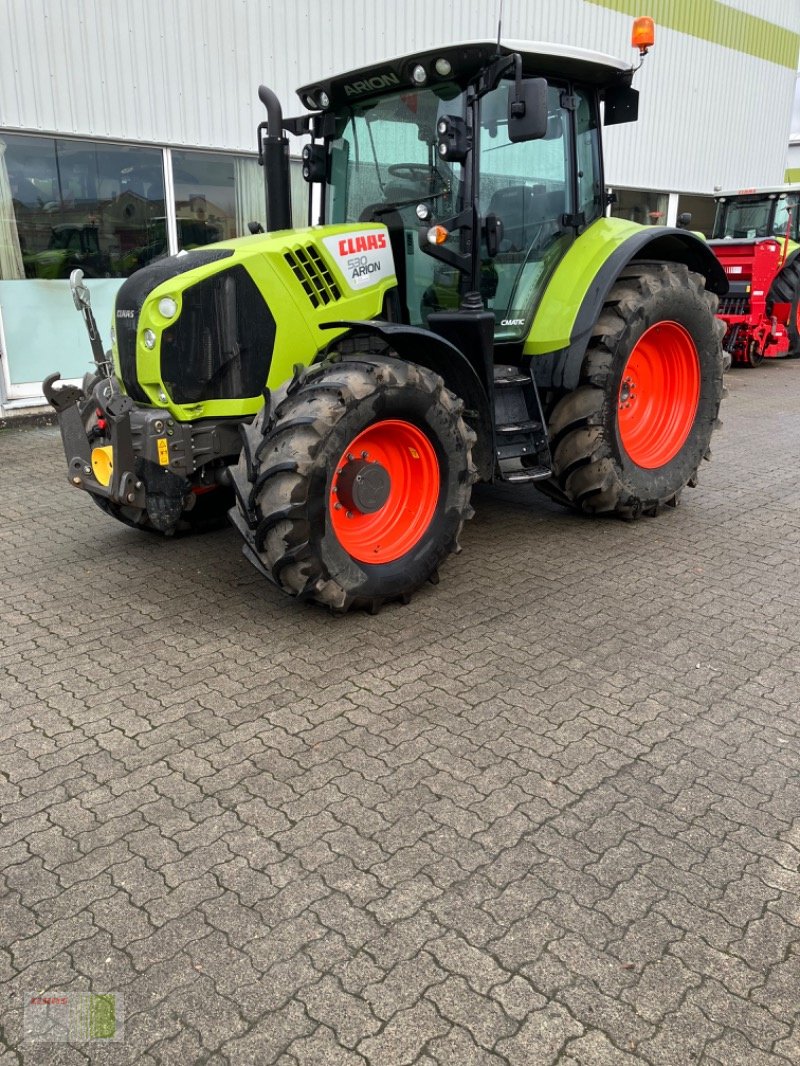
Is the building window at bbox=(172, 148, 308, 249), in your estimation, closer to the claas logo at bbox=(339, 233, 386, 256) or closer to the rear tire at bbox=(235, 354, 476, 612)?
the claas logo at bbox=(339, 233, 386, 256)

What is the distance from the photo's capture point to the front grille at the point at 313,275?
4.30 metres

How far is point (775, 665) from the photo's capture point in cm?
376

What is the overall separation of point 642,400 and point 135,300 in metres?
3.38

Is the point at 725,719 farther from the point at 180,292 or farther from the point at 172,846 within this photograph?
the point at 180,292

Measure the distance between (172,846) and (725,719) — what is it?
2.07 metres

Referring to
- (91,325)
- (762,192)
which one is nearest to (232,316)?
(91,325)

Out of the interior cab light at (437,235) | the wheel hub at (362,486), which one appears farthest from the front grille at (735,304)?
the wheel hub at (362,486)

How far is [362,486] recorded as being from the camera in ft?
13.6

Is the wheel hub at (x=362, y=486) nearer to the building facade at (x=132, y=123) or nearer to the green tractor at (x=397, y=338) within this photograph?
the green tractor at (x=397, y=338)

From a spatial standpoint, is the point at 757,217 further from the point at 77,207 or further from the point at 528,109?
the point at 528,109

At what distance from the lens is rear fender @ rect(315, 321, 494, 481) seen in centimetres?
430

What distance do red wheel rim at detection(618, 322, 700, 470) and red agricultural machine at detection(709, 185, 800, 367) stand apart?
6.56 meters

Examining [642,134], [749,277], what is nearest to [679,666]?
[749,277]

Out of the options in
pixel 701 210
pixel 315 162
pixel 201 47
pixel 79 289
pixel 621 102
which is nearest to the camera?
pixel 79 289
